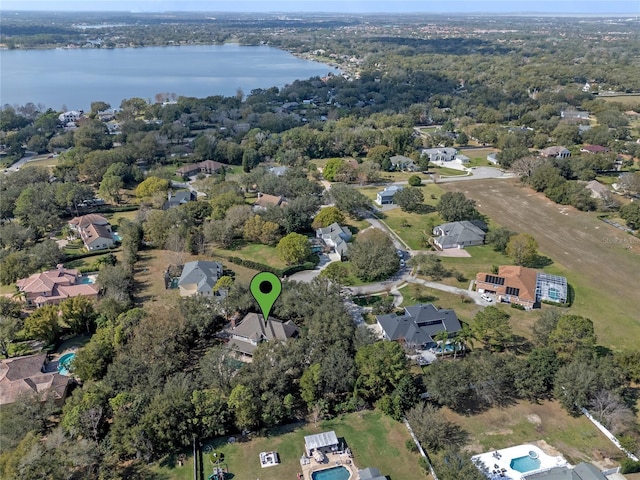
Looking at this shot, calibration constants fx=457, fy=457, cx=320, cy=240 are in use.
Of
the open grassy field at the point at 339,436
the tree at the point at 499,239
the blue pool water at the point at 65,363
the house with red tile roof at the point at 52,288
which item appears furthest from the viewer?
the tree at the point at 499,239

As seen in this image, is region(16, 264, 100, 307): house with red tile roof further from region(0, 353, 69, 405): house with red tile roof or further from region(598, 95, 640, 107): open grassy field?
region(598, 95, 640, 107): open grassy field

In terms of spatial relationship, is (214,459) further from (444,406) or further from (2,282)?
(2,282)

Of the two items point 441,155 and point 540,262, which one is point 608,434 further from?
point 441,155

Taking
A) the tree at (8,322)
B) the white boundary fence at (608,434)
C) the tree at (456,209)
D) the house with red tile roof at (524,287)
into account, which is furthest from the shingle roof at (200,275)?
the white boundary fence at (608,434)

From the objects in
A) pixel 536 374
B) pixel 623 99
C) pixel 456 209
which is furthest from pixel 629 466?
pixel 623 99

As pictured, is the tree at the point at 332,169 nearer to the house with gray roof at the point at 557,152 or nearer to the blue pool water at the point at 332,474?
the house with gray roof at the point at 557,152

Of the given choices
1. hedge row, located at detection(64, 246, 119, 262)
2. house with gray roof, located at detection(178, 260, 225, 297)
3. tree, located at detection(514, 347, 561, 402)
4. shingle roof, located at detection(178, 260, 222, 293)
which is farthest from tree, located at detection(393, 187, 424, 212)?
hedge row, located at detection(64, 246, 119, 262)
